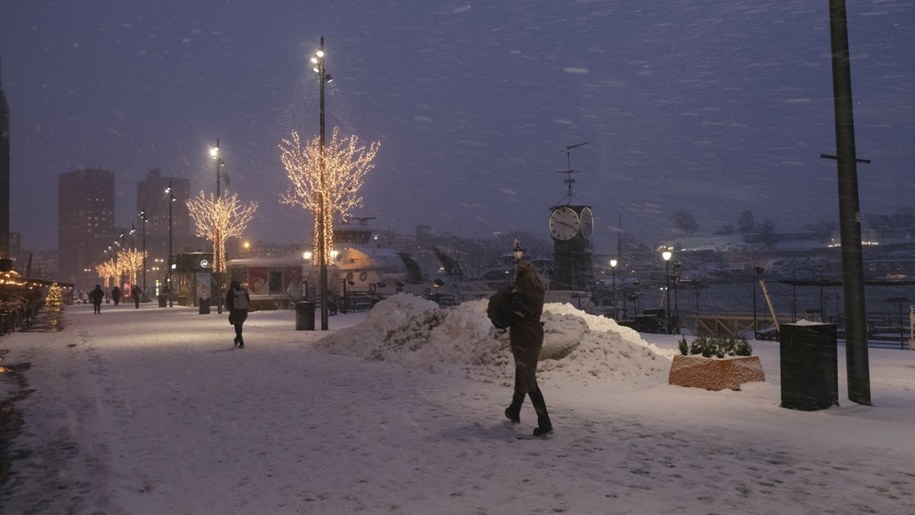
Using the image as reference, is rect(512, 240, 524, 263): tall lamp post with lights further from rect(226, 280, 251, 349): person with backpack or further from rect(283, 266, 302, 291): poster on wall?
rect(283, 266, 302, 291): poster on wall

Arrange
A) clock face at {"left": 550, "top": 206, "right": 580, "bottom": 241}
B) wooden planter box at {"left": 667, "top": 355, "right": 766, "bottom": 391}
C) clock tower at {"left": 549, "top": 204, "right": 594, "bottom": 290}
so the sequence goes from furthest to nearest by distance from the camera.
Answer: clock tower at {"left": 549, "top": 204, "right": 594, "bottom": 290}, clock face at {"left": 550, "top": 206, "right": 580, "bottom": 241}, wooden planter box at {"left": 667, "top": 355, "right": 766, "bottom": 391}

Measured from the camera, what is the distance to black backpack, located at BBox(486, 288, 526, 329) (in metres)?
7.75

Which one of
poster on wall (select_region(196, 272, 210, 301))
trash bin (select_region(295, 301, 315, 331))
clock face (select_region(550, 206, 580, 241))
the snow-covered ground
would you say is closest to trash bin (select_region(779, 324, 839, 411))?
the snow-covered ground

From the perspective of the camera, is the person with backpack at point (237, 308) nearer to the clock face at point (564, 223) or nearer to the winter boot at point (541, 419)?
the winter boot at point (541, 419)

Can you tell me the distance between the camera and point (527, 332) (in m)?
7.81

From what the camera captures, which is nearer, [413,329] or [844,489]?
Answer: [844,489]

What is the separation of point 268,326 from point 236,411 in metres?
18.7

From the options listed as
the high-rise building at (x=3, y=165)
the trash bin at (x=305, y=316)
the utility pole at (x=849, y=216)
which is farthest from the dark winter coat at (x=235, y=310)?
the high-rise building at (x=3, y=165)

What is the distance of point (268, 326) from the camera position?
27.5 metres

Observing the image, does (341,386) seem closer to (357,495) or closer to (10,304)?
(357,495)

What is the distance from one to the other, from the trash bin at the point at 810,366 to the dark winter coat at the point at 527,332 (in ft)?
11.3

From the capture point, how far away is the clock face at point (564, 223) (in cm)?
5081

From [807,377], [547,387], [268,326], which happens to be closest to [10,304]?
[268,326]

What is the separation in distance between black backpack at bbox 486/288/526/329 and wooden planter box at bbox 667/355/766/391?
4.26 metres
